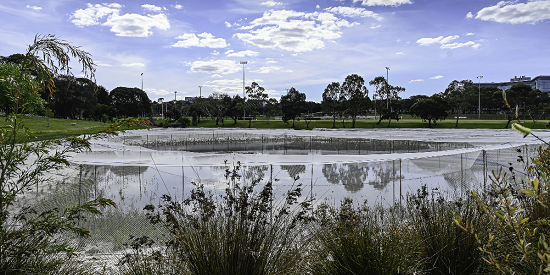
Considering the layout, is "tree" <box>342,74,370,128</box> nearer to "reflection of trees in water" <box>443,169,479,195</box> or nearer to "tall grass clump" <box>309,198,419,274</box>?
"reflection of trees in water" <box>443,169,479,195</box>

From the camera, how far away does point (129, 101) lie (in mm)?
60281

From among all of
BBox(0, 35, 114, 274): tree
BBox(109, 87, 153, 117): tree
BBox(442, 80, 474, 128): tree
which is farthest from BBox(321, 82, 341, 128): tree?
BBox(0, 35, 114, 274): tree

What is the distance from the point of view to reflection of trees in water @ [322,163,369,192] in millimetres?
7465

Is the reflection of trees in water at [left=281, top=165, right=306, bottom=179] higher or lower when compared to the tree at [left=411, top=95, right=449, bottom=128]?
lower

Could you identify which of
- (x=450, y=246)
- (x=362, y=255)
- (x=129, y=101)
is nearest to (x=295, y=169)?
(x=450, y=246)

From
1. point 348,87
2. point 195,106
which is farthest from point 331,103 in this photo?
point 195,106

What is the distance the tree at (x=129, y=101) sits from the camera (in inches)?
2343

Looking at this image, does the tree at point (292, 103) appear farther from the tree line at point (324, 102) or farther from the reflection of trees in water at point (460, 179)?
the reflection of trees in water at point (460, 179)

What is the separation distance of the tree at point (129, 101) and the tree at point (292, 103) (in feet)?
90.1

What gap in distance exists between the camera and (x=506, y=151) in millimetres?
10242

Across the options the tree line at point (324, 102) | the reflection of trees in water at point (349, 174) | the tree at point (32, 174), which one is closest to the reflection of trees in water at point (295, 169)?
the reflection of trees in water at point (349, 174)

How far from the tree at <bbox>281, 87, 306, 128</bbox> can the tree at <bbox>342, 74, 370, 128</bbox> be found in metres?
5.77

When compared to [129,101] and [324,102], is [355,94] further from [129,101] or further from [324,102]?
[129,101]

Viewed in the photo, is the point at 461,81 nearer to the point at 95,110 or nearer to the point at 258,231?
the point at 95,110
